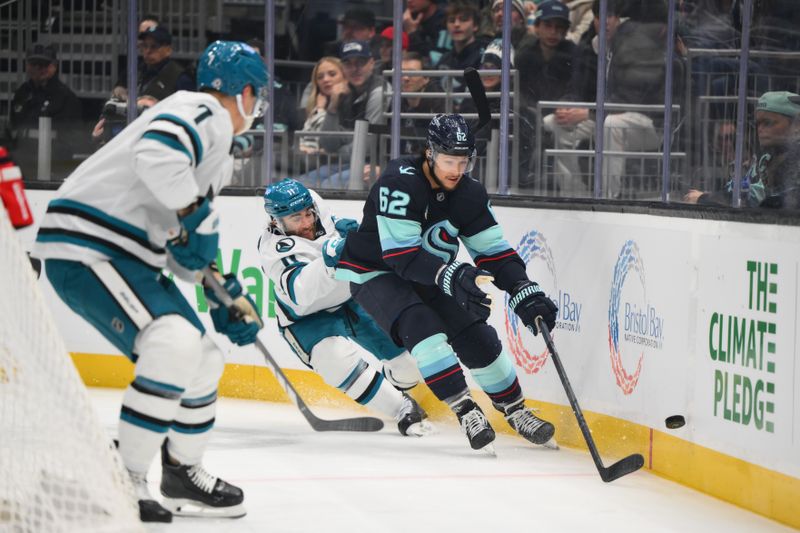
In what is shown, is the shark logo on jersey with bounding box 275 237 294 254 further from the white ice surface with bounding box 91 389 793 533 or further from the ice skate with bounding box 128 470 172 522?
the ice skate with bounding box 128 470 172 522

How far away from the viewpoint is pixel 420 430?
190 inches

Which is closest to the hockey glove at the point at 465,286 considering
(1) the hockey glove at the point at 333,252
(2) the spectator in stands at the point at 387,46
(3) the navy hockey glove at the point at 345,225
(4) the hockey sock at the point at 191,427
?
(1) the hockey glove at the point at 333,252

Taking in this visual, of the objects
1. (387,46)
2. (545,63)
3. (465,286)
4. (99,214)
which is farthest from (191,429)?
(387,46)

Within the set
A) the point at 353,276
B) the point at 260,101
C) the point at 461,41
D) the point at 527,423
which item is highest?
the point at 461,41

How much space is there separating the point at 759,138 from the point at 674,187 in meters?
0.58

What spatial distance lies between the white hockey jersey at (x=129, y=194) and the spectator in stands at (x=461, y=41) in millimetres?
2712

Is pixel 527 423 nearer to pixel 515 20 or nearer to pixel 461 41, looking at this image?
pixel 515 20

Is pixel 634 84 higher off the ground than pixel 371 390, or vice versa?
pixel 634 84

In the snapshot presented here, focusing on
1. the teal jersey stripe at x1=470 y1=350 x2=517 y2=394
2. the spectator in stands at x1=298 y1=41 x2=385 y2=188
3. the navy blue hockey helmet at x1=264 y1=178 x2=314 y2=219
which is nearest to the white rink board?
the teal jersey stripe at x1=470 y1=350 x2=517 y2=394

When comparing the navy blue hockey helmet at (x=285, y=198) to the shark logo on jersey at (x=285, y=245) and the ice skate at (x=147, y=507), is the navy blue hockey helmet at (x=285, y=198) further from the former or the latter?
the ice skate at (x=147, y=507)

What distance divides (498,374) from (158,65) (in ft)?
8.07

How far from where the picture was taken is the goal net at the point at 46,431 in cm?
271

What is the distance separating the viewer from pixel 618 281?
4355mm

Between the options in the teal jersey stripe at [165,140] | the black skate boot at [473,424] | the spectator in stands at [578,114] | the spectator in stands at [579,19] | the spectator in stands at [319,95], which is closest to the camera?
the teal jersey stripe at [165,140]
